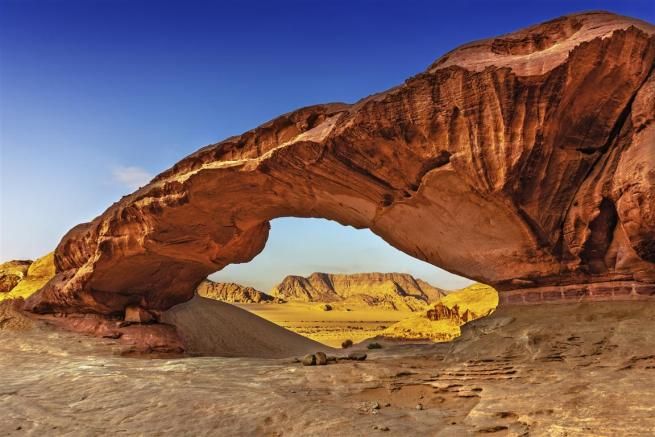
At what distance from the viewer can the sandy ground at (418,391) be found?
4.55 m

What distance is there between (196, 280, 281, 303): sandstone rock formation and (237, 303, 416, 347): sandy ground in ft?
18.7

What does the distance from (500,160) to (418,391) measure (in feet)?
11.4

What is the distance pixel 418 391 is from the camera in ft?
19.8

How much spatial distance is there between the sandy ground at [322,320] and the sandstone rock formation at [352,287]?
29.7 meters

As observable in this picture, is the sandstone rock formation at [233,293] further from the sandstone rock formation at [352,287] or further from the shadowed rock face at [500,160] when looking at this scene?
the shadowed rock face at [500,160]

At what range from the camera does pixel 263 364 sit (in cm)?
879

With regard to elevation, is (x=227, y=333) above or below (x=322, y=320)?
above

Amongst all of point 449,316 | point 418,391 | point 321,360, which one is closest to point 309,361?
point 321,360

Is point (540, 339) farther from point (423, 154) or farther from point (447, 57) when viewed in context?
point (447, 57)

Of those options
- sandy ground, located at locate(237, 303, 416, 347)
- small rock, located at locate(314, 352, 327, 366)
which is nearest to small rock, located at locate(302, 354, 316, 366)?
small rock, located at locate(314, 352, 327, 366)

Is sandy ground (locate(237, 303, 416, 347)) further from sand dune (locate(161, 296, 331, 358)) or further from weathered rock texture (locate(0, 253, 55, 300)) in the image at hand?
weathered rock texture (locate(0, 253, 55, 300))

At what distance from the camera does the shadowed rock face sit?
604cm

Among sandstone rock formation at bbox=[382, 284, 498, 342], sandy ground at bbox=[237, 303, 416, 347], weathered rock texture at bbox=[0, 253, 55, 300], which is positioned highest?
weathered rock texture at bbox=[0, 253, 55, 300]

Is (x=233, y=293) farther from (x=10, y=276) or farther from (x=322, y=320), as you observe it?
(x=10, y=276)
